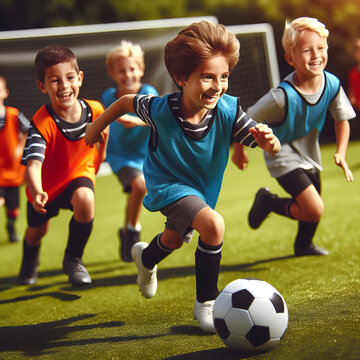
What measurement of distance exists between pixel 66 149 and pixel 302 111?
1677mm

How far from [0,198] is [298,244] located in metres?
3.60

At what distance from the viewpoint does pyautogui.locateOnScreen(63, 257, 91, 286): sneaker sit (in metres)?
3.91

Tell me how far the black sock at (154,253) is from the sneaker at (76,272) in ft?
1.45

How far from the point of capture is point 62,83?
12.7 ft

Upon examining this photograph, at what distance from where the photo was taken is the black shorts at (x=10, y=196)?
6.91 meters

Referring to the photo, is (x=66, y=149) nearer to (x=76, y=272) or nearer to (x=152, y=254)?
(x=76, y=272)

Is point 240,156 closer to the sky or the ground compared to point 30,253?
closer to the sky

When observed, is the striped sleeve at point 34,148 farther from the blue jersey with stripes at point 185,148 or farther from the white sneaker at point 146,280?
the white sneaker at point 146,280

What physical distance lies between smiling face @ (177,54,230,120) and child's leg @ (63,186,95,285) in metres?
1.22

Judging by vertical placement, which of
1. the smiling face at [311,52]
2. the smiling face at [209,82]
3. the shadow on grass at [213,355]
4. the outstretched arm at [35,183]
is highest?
the smiling face at [311,52]

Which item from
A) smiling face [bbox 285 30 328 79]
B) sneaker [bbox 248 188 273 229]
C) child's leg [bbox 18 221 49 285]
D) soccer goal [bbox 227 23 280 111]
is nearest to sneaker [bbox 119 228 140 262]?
child's leg [bbox 18 221 49 285]

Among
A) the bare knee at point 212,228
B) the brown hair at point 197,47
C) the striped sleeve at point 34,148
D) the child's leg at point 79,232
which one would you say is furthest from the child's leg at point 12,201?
the bare knee at point 212,228

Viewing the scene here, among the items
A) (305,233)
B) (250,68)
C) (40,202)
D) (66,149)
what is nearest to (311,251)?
(305,233)

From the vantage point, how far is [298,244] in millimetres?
4754
